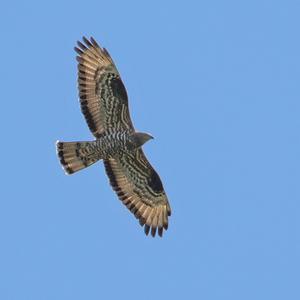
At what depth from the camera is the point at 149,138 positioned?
79.4ft

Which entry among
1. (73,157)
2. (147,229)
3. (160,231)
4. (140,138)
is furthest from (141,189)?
(73,157)

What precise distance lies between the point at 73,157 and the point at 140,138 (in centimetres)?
146

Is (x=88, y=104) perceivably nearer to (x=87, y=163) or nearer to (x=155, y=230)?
(x=87, y=163)

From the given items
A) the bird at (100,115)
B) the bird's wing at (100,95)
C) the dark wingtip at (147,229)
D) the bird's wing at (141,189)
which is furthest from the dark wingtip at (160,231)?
the bird's wing at (100,95)

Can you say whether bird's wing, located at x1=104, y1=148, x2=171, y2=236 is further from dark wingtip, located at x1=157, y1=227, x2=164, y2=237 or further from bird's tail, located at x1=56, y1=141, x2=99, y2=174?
bird's tail, located at x1=56, y1=141, x2=99, y2=174

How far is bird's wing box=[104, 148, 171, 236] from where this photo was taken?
991 inches

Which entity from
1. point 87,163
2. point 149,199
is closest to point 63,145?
point 87,163

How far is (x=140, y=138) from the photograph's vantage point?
2420cm

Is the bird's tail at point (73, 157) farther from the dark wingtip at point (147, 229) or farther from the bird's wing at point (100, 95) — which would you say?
the dark wingtip at point (147, 229)

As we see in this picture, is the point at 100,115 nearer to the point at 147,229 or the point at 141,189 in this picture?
the point at 141,189

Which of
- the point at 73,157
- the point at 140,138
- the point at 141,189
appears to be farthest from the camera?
the point at 141,189

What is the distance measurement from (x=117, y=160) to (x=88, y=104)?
4.89ft

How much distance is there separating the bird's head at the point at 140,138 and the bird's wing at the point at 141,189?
A: 2.54 ft

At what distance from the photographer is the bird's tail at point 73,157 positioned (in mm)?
24297
